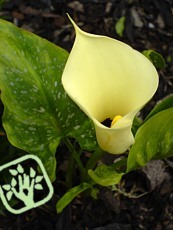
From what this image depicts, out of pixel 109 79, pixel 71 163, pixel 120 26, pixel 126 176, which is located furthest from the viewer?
pixel 120 26

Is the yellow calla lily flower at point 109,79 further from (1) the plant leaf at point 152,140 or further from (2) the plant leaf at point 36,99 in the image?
(2) the plant leaf at point 36,99

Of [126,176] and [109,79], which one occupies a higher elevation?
[109,79]

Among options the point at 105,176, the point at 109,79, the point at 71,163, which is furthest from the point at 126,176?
the point at 109,79

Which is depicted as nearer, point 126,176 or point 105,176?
point 105,176

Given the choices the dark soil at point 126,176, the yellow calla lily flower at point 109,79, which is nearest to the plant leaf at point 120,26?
the dark soil at point 126,176

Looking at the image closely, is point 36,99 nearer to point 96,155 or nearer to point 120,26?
point 96,155

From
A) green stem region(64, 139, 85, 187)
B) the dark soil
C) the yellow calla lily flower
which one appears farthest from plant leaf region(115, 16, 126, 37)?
the yellow calla lily flower

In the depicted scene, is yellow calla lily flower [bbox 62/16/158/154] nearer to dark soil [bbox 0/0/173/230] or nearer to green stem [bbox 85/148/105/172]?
green stem [bbox 85/148/105/172]

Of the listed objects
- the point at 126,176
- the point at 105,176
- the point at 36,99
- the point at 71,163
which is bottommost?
the point at 126,176
